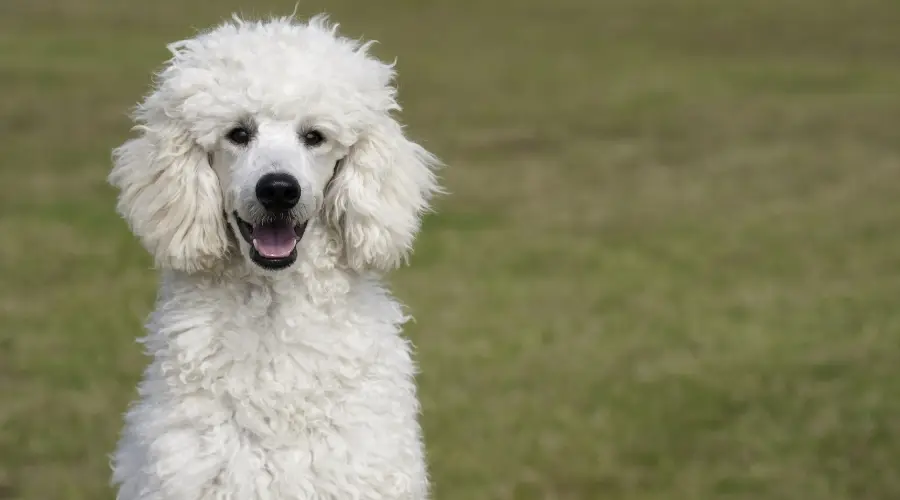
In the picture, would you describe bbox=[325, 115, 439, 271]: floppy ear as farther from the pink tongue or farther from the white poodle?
the pink tongue

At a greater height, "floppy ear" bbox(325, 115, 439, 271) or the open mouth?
"floppy ear" bbox(325, 115, 439, 271)

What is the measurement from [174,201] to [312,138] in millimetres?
423

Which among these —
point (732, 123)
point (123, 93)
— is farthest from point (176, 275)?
point (123, 93)

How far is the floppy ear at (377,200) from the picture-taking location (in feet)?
13.6

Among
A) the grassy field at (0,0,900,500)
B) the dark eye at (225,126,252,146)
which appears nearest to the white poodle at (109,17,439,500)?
the dark eye at (225,126,252,146)

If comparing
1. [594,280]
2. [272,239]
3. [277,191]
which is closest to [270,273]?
[272,239]

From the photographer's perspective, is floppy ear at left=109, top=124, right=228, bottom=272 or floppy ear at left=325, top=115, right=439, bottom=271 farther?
floppy ear at left=325, top=115, right=439, bottom=271

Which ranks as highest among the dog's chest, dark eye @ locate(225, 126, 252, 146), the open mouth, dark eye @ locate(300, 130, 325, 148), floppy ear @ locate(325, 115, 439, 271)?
dark eye @ locate(300, 130, 325, 148)

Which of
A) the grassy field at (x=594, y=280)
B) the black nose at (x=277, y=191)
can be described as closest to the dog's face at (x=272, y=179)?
the black nose at (x=277, y=191)

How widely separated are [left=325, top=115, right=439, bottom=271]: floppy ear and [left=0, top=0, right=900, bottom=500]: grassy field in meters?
2.28

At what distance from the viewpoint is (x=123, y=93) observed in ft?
64.3

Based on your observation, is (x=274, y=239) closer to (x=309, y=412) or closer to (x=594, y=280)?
(x=309, y=412)

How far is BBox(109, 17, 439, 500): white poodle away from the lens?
12.9 ft

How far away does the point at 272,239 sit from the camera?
4059mm
